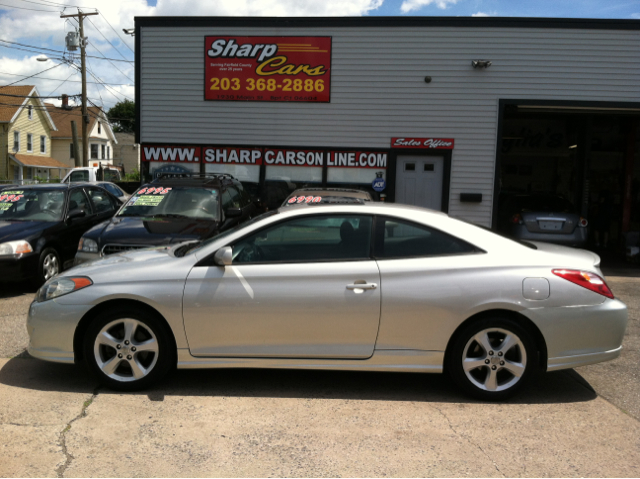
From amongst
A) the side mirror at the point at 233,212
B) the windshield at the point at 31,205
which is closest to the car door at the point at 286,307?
the side mirror at the point at 233,212

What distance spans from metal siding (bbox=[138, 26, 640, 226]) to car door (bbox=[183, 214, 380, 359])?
880cm

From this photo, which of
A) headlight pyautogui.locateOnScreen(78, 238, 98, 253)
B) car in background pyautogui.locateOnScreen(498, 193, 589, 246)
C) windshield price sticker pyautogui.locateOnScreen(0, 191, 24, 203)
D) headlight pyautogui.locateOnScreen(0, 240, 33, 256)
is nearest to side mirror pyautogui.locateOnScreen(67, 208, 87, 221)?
windshield price sticker pyautogui.locateOnScreen(0, 191, 24, 203)

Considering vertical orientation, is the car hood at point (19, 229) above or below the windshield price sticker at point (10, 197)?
below

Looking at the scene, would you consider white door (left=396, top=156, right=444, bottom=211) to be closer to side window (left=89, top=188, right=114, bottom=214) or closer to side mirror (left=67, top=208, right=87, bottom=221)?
side window (left=89, top=188, right=114, bottom=214)

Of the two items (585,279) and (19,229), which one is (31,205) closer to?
(19,229)

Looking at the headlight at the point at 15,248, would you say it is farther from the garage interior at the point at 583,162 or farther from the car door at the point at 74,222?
the garage interior at the point at 583,162

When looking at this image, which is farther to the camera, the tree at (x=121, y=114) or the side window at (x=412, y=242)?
the tree at (x=121, y=114)

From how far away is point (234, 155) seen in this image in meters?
13.0

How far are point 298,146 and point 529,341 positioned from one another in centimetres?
933

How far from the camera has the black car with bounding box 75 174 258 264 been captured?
6.84 m

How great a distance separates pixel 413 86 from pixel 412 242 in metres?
8.92

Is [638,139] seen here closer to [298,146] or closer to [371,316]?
[298,146]

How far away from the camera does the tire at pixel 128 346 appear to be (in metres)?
4.27

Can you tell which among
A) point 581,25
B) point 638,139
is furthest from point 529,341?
point 638,139
